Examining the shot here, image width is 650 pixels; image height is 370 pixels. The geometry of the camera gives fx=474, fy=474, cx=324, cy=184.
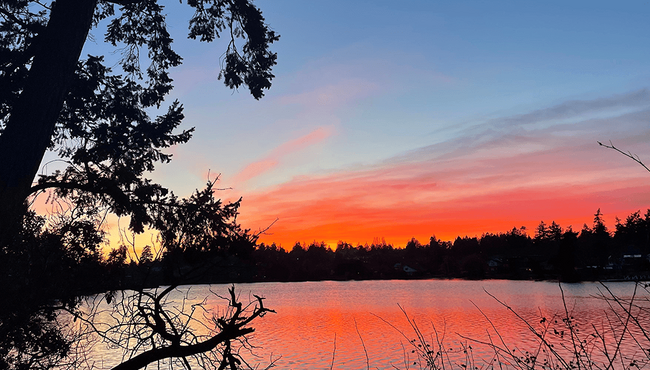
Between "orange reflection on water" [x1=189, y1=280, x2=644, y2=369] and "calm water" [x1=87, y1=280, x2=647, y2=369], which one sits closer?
"calm water" [x1=87, y1=280, x2=647, y2=369]

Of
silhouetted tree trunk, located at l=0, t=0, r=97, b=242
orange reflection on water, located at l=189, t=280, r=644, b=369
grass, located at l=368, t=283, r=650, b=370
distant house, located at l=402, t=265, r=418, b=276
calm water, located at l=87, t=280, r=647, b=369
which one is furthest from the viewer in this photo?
distant house, located at l=402, t=265, r=418, b=276

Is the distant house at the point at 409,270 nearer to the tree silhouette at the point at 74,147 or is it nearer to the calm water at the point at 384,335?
the calm water at the point at 384,335

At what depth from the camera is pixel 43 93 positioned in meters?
10.4

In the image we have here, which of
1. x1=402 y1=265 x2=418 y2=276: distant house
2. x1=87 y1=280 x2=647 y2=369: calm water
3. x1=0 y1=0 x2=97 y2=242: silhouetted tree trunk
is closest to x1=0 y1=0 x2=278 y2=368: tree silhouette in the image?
x1=0 y1=0 x2=97 y2=242: silhouetted tree trunk

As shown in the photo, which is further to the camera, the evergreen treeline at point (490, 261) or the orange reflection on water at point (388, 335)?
the orange reflection on water at point (388, 335)

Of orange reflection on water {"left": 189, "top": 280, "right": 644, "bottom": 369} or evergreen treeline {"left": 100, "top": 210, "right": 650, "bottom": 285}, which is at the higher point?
evergreen treeline {"left": 100, "top": 210, "right": 650, "bottom": 285}

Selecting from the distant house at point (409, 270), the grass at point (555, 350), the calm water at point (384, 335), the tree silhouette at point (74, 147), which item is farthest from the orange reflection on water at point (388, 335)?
the distant house at point (409, 270)

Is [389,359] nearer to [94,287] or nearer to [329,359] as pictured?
[329,359]

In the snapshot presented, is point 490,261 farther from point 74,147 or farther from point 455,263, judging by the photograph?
point 74,147

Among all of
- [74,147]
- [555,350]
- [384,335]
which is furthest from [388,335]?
[74,147]

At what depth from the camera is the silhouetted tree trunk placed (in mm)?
9859

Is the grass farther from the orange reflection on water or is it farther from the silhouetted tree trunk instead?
the silhouetted tree trunk

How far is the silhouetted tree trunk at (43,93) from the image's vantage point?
9859 mm

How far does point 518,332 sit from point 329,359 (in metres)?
15.1
